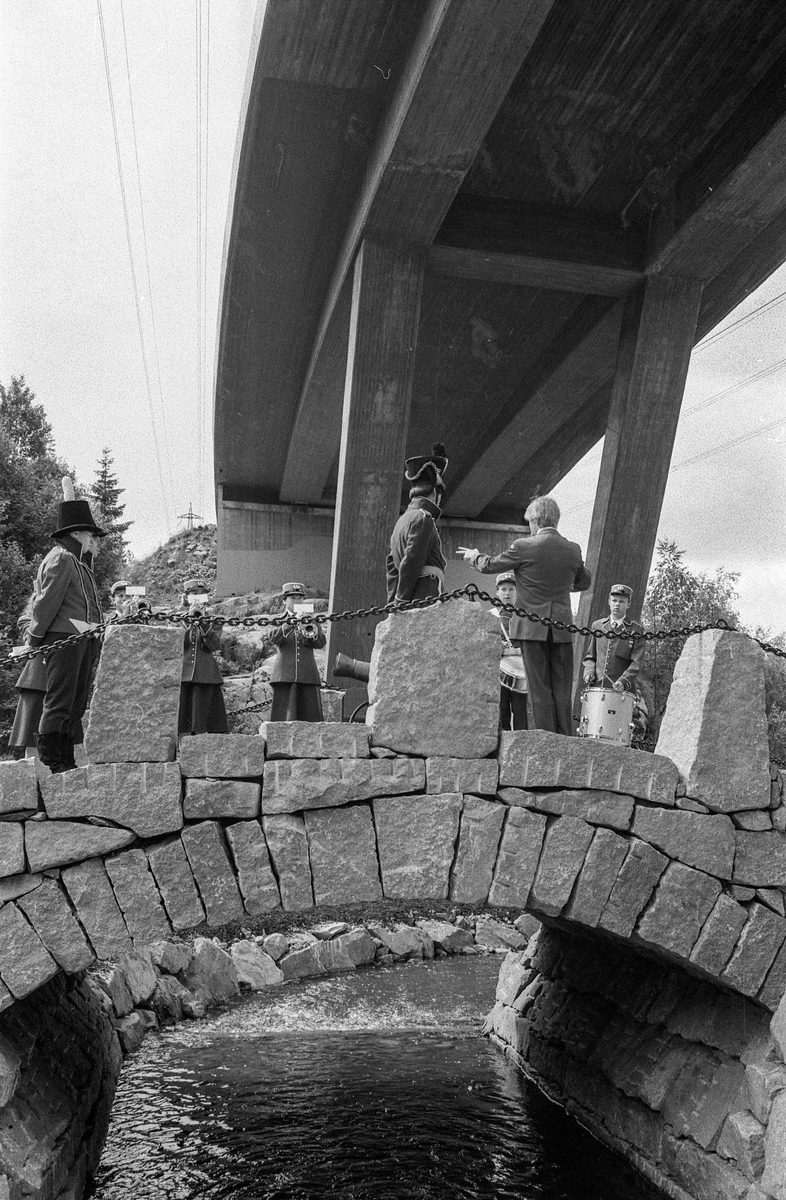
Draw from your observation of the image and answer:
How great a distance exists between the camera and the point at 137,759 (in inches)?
226

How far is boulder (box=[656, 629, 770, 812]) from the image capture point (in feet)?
20.8

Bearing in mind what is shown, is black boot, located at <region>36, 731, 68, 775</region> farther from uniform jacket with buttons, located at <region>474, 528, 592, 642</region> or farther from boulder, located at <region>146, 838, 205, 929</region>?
uniform jacket with buttons, located at <region>474, 528, 592, 642</region>

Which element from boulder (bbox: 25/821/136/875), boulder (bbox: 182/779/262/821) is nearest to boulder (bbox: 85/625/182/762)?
boulder (bbox: 182/779/262/821)

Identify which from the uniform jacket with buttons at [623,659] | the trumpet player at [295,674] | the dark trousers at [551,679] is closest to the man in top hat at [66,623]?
the trumpet player at [295,674]

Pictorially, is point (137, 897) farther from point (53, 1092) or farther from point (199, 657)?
point (199, 657)

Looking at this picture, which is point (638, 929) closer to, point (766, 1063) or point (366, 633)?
point (766, 1063)

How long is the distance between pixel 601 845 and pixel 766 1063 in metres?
1.71

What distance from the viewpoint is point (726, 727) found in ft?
20.8

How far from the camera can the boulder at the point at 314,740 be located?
19.5ft

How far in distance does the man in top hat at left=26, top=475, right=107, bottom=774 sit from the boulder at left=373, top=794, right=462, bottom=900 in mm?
1994

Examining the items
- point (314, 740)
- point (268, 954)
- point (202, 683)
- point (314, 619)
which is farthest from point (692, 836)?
point (268, 954)

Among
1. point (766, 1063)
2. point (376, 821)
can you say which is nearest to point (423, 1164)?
point (766, 1063)

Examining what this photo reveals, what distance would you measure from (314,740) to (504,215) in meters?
8.34

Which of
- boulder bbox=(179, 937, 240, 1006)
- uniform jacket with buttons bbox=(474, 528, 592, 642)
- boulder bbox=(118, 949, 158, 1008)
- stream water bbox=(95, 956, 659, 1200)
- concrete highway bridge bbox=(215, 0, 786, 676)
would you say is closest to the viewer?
uniform jacket with buttons bbox=(474, 528, 592, 642)
